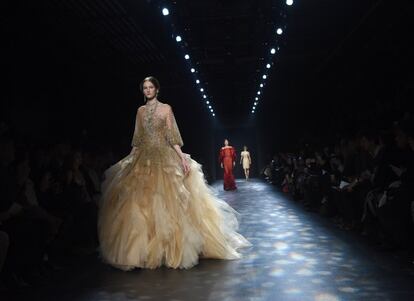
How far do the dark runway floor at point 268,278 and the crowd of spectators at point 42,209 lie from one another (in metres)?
0.26

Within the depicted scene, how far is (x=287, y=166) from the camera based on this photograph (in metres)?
12.5

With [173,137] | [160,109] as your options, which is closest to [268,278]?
[173,137]

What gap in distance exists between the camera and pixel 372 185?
4.71m

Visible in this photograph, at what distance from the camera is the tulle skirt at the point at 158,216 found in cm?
363

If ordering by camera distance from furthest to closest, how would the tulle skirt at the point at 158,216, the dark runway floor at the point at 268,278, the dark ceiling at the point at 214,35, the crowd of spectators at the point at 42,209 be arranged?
the dark ceiling at the point at 214,35
the tulle skirt at the point at 158,216
the crowd of spectators at the point at 42,209
the dark runway floor at the point at 268,278

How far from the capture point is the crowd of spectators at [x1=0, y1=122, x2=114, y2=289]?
3283 mm

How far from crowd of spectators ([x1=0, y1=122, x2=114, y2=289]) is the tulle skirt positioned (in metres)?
0.50

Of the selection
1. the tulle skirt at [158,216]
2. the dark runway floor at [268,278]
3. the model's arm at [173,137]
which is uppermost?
the model's arm at [173,137]

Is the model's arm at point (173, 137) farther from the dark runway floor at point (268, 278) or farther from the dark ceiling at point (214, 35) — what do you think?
the dark ceiling at point (214, 35)

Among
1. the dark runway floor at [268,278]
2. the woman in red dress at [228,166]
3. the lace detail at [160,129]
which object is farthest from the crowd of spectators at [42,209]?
the woman in red dress at [228,166]

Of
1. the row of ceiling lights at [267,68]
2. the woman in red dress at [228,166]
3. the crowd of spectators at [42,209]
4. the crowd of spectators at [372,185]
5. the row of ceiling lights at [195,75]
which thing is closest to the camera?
the crowd of spectators at [42,209]

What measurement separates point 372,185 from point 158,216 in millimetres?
2259

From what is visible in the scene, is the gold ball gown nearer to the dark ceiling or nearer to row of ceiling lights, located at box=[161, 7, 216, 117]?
the dark ceiling

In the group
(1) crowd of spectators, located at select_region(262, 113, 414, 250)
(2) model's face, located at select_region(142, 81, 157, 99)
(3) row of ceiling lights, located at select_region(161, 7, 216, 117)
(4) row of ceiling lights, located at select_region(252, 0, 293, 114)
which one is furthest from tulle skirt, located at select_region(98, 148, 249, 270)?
(4) row of ceiling lights, located at select_region(252, 0, 293, 114)
